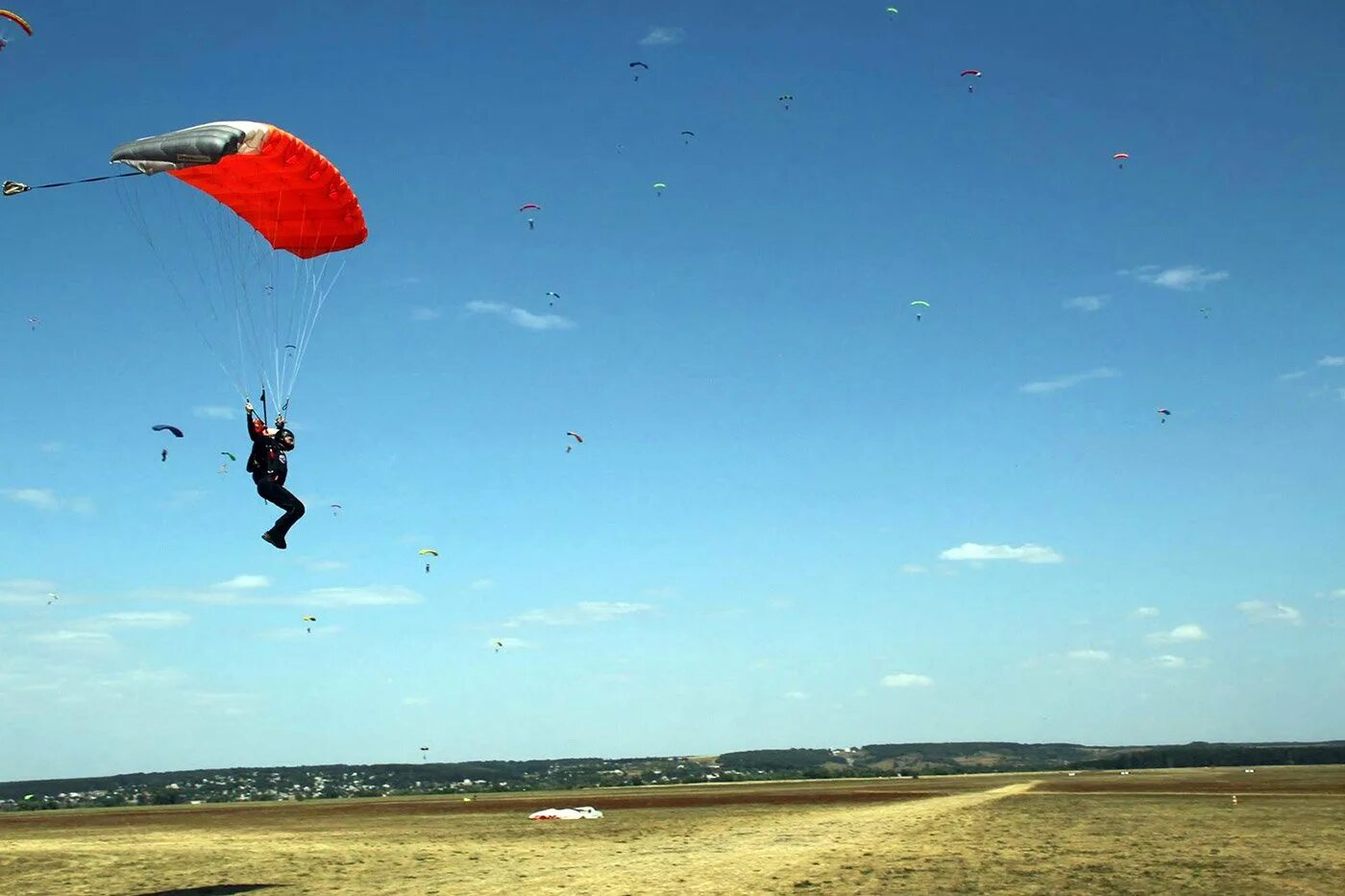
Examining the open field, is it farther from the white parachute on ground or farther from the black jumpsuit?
the black jumpsuit

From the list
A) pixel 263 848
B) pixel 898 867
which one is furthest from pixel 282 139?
pixel 263 848

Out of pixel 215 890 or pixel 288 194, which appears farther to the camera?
pixel 215 890

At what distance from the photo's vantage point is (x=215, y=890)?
73.5 ft

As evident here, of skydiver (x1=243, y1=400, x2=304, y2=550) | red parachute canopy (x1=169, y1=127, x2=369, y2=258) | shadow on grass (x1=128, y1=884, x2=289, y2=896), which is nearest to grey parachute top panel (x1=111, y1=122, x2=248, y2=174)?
red parachute canopy (x1=169, y1=127, x2=369, y2=258)

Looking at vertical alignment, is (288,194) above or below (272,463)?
above

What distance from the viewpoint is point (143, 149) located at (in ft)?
61.3

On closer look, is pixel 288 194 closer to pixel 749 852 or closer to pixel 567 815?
pixel 749 852

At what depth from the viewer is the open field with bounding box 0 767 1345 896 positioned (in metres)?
21.4

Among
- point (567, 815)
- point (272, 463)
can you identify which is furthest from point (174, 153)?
point (567, 815)

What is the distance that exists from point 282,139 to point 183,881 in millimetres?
17243

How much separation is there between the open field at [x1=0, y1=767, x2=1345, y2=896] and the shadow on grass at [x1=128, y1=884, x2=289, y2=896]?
17cm

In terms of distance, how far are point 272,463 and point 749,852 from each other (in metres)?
16.6

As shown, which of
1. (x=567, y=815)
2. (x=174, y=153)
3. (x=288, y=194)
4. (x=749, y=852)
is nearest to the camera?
(x=174, y=153)

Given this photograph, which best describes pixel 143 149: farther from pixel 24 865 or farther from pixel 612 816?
pixel 612 816
